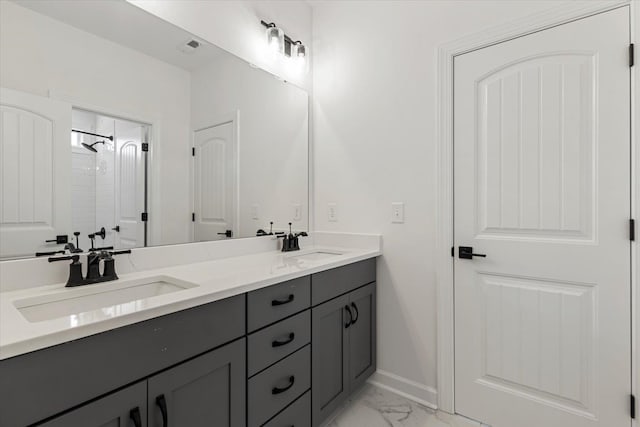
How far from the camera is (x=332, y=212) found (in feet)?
7.60

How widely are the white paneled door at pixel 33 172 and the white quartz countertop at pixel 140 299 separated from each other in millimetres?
203

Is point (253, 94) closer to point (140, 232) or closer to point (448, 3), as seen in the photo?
point (140, 232)

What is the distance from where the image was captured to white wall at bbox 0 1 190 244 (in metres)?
1.16

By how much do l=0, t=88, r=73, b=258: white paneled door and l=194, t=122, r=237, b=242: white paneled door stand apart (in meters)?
0.57

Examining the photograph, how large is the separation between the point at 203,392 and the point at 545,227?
1.65m

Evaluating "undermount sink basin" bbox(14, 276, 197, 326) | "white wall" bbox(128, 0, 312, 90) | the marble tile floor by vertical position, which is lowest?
the marble tile floor

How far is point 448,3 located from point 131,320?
2.15 metres

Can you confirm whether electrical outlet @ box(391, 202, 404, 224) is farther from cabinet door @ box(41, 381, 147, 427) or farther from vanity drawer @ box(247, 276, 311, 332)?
cabinet door @ box(41, 381, 147, 427)

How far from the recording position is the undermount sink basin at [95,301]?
2.91 feet

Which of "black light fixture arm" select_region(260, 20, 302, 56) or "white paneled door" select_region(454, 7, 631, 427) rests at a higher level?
"black light fixture arm" select_region(260, 20, 302, 56)

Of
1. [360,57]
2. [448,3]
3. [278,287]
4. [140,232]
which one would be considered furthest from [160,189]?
[448,3]

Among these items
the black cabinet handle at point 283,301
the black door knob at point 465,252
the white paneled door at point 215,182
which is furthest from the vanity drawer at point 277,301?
the black door knob at point 465,252

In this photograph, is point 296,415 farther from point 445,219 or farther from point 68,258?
point 445,219

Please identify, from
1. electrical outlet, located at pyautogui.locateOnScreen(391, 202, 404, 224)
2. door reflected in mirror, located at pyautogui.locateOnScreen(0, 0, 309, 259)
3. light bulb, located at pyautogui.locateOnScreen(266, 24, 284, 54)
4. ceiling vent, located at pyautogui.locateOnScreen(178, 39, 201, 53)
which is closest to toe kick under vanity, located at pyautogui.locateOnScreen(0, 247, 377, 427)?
electrical outlet, located at pyautogui.locateOnScreen(391, 202, 404, 224)
